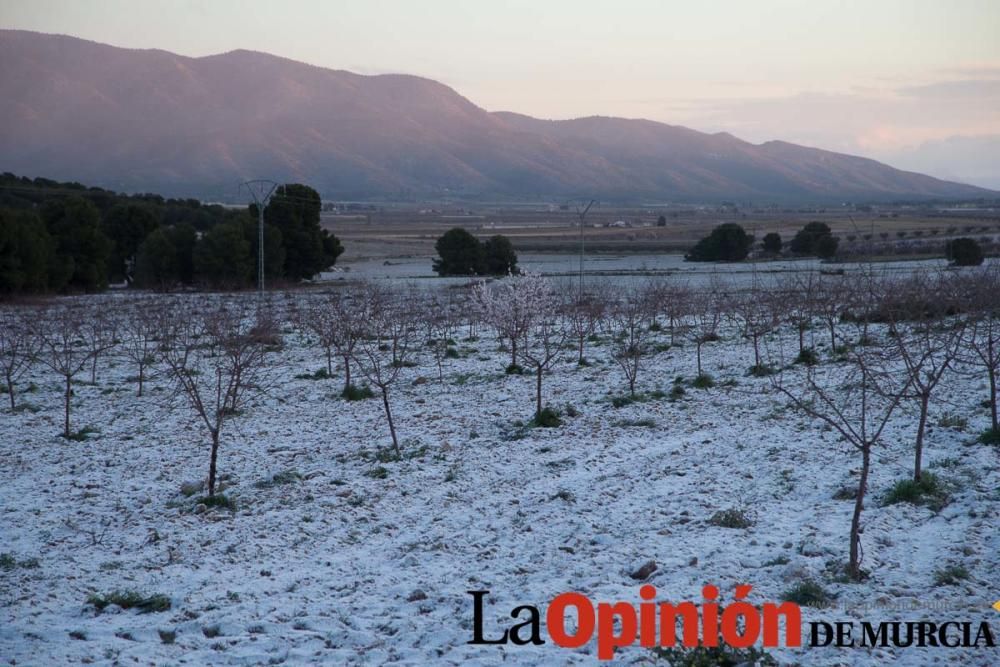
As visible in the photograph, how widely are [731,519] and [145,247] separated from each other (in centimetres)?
3051

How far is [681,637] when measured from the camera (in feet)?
18.2

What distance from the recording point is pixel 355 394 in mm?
13805

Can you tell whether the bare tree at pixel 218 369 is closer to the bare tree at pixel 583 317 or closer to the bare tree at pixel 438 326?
the bare tree at pixel 438 326

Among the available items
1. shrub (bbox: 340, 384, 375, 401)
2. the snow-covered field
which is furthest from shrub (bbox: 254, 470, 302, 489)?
shrub (bbox: 340, 384, 375, 401)

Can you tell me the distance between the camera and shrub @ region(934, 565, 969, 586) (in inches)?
242

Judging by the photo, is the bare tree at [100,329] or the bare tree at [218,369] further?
the bare tree at [100,329]

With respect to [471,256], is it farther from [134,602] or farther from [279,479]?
[134,602]

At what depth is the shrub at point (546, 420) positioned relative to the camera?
1159cm

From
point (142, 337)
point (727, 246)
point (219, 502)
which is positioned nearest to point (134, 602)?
point (219, 502)

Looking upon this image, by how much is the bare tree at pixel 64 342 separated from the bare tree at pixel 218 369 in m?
1.50

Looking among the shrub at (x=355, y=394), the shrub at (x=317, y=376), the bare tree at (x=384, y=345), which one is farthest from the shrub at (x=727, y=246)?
the shrub at (x=355, y=394)

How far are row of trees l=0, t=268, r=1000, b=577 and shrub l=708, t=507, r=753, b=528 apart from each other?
1.74m

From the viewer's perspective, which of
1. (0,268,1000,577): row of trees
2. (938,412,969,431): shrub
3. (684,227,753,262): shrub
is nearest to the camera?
(938,412,969,431): shrub

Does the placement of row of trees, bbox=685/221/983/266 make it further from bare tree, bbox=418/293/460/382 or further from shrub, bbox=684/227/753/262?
bare tree, bbox=418/293/460/382
